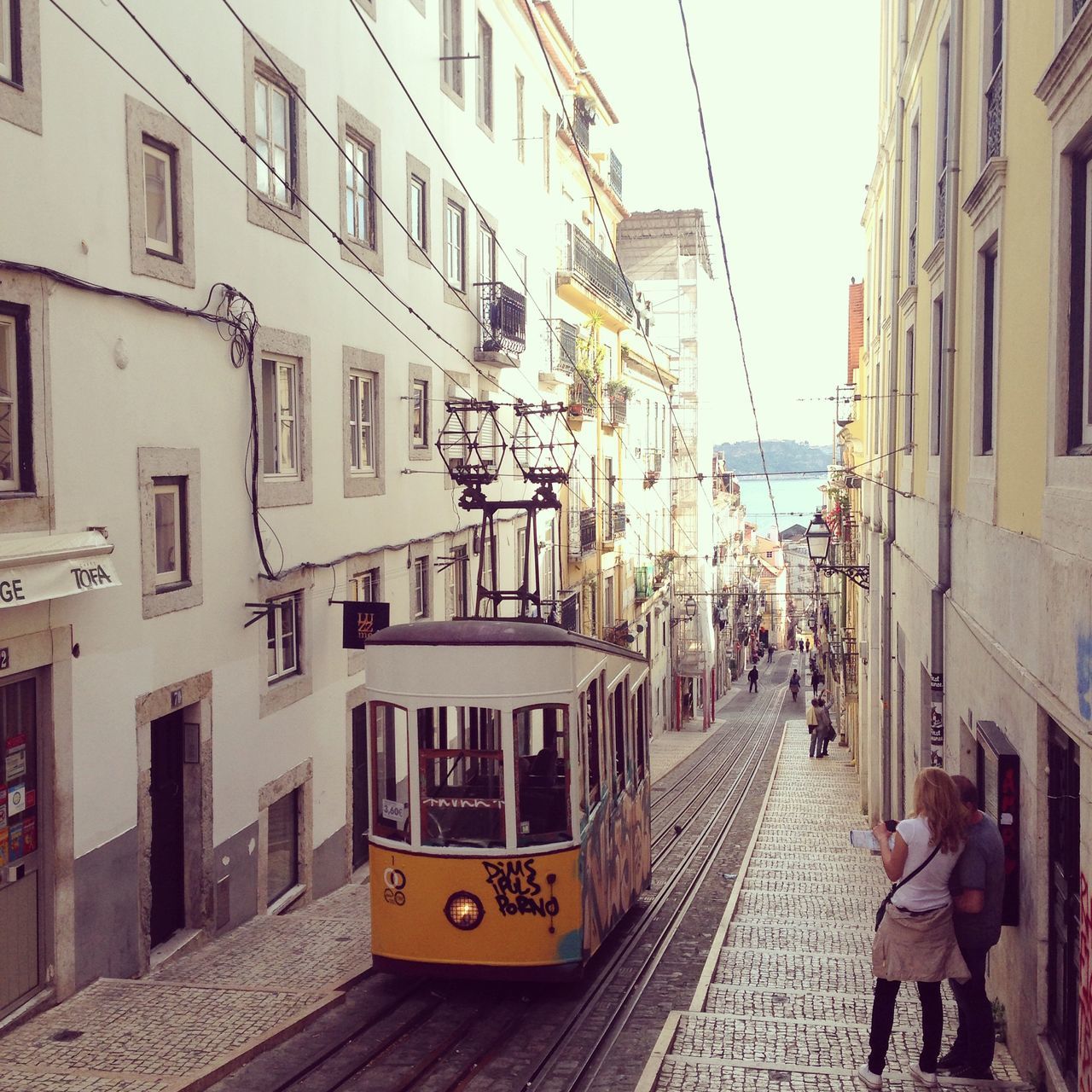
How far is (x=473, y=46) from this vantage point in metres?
20.0

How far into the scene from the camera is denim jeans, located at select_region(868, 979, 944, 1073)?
250 inches

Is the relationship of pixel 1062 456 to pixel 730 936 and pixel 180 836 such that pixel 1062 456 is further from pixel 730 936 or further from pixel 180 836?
pixel 180 836

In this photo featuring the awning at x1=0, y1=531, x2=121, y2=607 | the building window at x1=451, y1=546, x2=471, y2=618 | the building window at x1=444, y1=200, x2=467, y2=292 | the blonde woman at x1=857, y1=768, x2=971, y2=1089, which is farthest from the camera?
the building window at x1=451, y1=546, x2=471, y2=618

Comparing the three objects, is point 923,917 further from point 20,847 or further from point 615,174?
point 615,174

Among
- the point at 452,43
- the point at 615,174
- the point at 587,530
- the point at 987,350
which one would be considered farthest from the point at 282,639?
the point at 615,174

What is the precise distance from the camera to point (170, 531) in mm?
10609

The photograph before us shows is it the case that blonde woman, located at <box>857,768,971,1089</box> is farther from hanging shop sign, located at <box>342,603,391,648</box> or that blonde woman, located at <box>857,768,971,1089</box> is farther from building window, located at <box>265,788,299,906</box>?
hanging shop sign, located at <box>342,603,391,648</box>

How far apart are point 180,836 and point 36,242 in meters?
5.20

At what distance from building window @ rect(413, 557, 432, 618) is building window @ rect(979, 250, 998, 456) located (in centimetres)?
931

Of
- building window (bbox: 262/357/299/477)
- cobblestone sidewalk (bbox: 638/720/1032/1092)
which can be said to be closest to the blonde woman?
cobblestone sidewalk (bbox: 638/720/1032/1092)

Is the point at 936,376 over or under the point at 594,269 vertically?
under

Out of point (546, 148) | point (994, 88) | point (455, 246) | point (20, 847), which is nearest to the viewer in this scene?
point (20, 847)

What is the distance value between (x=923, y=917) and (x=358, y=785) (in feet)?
31.9

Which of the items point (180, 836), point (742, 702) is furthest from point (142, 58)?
point (742, 702)
